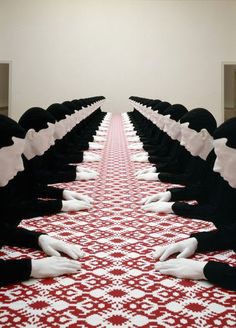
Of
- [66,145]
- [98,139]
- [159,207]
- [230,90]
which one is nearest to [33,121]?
[159,207]

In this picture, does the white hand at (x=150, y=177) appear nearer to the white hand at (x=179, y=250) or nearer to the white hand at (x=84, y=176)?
the white hand at (x=84, y=176)

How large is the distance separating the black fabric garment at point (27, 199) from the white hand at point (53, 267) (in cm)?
59

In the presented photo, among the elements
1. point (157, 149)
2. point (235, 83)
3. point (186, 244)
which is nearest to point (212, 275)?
point (186, 244)

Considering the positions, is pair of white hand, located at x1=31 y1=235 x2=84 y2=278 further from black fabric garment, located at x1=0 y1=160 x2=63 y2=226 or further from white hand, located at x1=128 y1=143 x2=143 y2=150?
white hand, located at x1=128 y1=143 x2=143 y2=150

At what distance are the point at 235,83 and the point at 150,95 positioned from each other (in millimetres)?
3644

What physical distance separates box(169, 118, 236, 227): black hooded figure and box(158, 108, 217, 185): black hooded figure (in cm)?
16

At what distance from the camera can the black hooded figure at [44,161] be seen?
3.51 meters

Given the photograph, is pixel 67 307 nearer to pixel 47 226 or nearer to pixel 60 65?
pixel 47 226

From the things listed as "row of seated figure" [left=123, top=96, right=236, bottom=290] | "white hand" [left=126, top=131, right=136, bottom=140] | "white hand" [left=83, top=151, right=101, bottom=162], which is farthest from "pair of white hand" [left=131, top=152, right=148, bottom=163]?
"white hand" [left=126, top=131, right=136, bottom=140]

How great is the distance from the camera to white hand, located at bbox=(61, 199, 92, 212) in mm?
3188

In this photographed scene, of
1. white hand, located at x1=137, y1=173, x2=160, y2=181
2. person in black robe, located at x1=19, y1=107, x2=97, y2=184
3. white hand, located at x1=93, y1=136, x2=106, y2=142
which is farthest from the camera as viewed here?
white hand, located at x1=93, y1=136, x2=106, y2=142

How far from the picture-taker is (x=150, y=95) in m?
18.2

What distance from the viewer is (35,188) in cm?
337

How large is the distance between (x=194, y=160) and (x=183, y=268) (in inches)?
73.0
